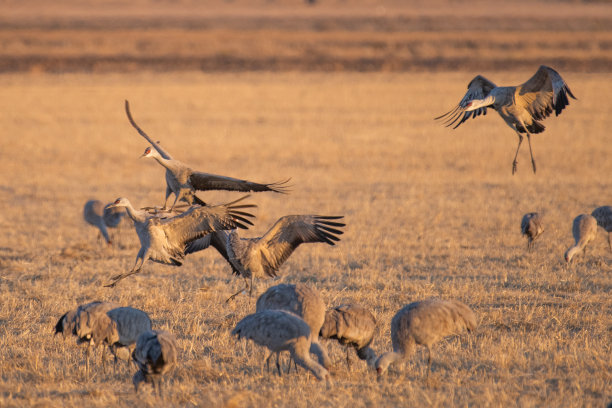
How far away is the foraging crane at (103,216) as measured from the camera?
11.3 m

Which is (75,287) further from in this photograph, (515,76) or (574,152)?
(515,76)

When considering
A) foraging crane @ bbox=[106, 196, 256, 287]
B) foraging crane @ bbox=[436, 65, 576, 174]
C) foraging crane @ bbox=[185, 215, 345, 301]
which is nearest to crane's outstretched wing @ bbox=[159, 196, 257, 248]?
foraging crane @ bbox=[106, 196, 256, 287]

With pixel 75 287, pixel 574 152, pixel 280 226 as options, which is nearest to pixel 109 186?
pixel 75 287

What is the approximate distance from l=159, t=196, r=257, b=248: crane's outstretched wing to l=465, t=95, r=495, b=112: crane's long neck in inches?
140

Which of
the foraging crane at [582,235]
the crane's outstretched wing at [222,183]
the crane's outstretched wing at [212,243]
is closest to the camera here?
the crane's outstretched wing at [222,183]

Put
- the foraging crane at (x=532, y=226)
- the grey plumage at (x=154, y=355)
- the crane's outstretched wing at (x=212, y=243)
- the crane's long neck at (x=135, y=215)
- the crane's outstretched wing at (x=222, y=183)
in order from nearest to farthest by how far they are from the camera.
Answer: the grey plumage at (x=154, y=355) < the crane's long neck at (x=135, y=215) < the crane's outstretched wing at (x=222, y=183) < the crane's outstretched wing at (x=212, y=243) < the foraging crane at (x=532, y=226)

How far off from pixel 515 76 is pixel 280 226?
32221 mm

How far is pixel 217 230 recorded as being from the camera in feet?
25.8

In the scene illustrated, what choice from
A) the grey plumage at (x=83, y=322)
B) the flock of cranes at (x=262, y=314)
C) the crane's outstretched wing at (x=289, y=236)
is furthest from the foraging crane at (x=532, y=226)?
the grey plumage at (x=83, y=322)

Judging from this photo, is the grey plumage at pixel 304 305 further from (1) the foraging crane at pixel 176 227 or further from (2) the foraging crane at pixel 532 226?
(2) the foraging crane at pixel 532 226

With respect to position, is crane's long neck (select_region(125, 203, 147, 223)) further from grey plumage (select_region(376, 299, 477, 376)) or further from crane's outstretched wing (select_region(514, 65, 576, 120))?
crane's outstretched wing (select_region(514, 65, 576, 120))

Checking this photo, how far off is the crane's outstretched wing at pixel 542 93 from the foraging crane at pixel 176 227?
4060 mm

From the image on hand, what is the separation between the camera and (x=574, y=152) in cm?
2000

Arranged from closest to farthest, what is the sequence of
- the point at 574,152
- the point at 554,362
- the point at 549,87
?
the point at 554,362 → the point at 549,87 → the point at 574,152
